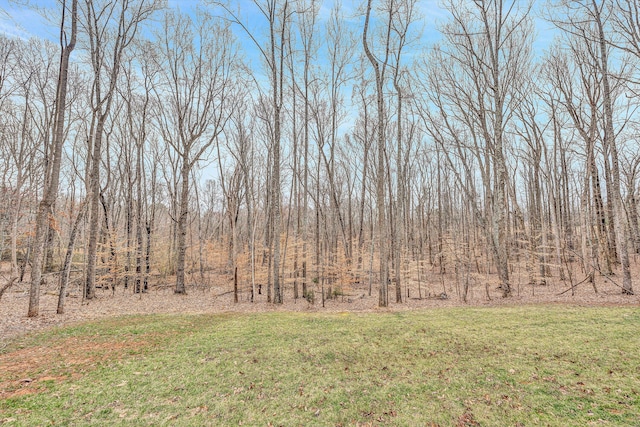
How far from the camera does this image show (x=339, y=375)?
3475 millimetres

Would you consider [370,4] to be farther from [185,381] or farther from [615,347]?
[185,381]

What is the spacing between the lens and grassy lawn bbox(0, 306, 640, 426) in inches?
103

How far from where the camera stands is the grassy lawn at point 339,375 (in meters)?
2.62

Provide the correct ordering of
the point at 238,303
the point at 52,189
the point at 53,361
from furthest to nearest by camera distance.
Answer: the point at 238,303, the point at 52,189, the point at 53,361

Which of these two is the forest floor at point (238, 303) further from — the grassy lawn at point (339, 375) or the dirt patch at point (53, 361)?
the grassy lawn at point (339, 375)

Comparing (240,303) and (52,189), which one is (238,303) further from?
(52,189)

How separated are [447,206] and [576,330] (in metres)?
20.8

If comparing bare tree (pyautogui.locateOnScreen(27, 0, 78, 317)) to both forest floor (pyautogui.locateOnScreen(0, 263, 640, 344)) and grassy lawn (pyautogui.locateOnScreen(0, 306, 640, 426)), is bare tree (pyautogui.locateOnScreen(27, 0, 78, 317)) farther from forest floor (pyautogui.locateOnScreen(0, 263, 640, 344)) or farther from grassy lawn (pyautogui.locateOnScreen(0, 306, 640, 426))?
grassy lawn (pyautogui.locateOnScreen(0, 306, 640, 426))

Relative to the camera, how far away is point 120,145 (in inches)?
631

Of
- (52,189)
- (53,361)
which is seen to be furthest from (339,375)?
(52,189)

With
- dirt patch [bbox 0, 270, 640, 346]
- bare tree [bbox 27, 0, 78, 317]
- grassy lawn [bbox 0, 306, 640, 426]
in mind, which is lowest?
dirt patch [bbox 0, 270, 640, 346]

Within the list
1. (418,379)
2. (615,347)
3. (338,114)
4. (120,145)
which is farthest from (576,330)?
(120,145)

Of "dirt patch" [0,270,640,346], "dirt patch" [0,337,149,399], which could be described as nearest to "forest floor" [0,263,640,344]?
"dirt patch" [0,270,640,346]

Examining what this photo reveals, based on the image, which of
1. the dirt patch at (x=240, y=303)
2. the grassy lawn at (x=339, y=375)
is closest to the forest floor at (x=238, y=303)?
the dirt patch at (x=240, y=303)
